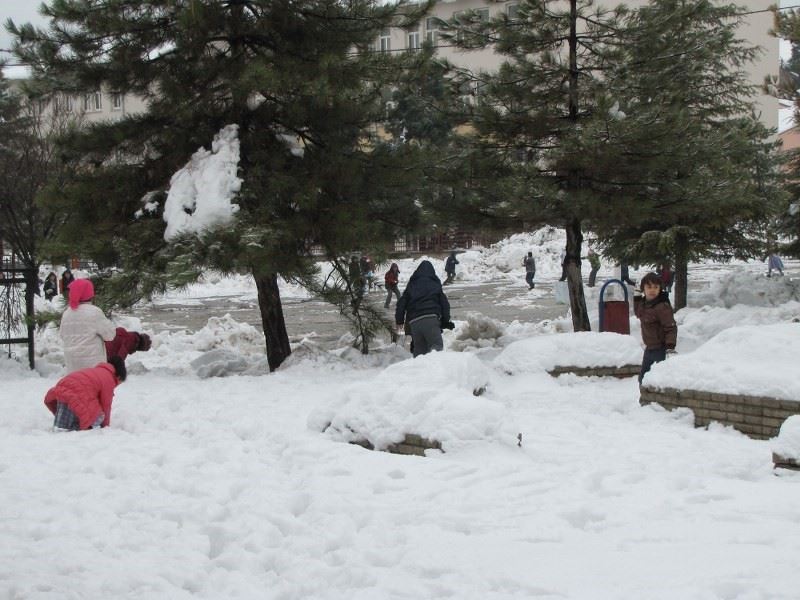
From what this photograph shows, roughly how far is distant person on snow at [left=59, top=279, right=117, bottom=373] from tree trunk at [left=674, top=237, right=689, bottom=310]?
12860 millimetres

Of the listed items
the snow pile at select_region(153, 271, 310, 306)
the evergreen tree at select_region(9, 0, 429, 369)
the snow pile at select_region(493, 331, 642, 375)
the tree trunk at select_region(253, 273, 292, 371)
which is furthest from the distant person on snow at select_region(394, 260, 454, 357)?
the snow pile at select_region(153, 271, 310, 306)

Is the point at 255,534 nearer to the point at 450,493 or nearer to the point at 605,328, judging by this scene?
the point at 450,493

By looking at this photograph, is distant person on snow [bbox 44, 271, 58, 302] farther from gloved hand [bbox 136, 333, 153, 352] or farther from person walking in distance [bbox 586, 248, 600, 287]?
gloved hand [bbox 136, 333, 153, 352]

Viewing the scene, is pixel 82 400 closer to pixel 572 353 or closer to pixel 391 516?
pixel 391 516

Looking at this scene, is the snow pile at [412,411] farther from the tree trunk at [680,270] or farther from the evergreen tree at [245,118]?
the tree trunk at [680,270]

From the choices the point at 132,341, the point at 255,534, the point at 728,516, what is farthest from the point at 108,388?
the point at 728,516

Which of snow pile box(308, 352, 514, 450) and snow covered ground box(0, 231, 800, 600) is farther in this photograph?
snow pile box(308, 352, 514, 450)

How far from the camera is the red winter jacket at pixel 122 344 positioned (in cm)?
1026

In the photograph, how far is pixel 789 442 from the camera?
5566mm

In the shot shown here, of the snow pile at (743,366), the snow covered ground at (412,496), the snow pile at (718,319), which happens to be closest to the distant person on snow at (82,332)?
the snow covered ground at (412,496)

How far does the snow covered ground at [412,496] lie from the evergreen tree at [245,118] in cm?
278

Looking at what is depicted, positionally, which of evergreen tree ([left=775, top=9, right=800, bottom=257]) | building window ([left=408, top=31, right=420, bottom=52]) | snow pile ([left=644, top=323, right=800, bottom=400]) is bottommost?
snow pile ([left=644, top=323, right=800, bottom=400])

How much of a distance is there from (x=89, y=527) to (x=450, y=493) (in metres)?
2.16

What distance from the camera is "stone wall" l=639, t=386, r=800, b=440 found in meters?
7.01
